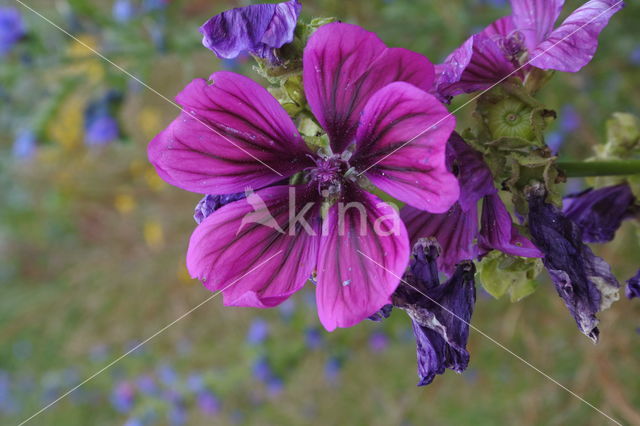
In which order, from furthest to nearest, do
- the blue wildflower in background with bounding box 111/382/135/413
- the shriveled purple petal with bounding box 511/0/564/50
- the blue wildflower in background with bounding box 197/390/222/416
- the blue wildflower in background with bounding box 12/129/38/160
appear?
the blue wildflower in background with bounding box 111/382/135/413 → the blue wildflower in background with bounding box 197/390/222/416 → the blue wildflower in background with bounding box 12/129/38/160 → the shriveled purple petal with bounding box 511/0/564/50

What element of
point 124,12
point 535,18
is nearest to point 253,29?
point 535,18

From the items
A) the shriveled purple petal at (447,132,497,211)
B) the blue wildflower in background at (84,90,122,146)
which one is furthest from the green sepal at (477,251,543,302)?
the blue wildflower in background at (84,90,122,146)

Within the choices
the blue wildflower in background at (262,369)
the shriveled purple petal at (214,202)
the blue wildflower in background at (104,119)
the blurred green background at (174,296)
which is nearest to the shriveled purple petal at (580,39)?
the shriveled purple petal at (214,202)

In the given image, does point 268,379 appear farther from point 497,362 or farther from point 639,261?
point 639,261

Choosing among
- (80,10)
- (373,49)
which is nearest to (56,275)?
(80,10)

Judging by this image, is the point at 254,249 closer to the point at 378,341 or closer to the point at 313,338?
the point at 313,338

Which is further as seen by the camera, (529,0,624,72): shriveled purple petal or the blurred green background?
the blurred green background

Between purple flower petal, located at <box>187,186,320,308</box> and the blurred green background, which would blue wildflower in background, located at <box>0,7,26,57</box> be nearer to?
the blurred green background
